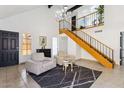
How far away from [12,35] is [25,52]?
1517 mm

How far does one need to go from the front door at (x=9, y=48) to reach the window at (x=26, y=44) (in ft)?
1.78

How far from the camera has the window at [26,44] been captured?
320 inches

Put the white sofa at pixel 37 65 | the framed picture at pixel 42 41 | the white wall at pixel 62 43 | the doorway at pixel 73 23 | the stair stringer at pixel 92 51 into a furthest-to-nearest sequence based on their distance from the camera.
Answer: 1. the doorway at pixel 73 23
2. the white wall at pixel 62 43
3. the framed picture at pixel 42 41
4. the stair stringer at pixel 92 51
5. the white sofa at pixel 37 65

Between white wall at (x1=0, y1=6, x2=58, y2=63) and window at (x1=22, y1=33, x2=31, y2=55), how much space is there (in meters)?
0.29

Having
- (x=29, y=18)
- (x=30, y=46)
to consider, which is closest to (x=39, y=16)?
(x=29, y=18)

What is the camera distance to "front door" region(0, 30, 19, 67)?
6810 millimetres

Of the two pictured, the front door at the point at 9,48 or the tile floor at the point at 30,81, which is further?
the front door at the point at 9,48

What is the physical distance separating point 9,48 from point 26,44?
1380mm

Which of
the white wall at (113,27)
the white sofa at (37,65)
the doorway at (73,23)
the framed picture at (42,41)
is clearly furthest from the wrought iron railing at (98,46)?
the white sofa at (37,65)

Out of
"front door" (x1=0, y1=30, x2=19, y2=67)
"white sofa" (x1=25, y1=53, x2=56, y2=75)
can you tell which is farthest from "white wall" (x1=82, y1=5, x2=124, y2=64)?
"front door" (x1=0, y1=30, x2=19, y2=67)

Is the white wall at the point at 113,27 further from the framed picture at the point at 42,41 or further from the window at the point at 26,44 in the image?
the window at the point at 26,44
